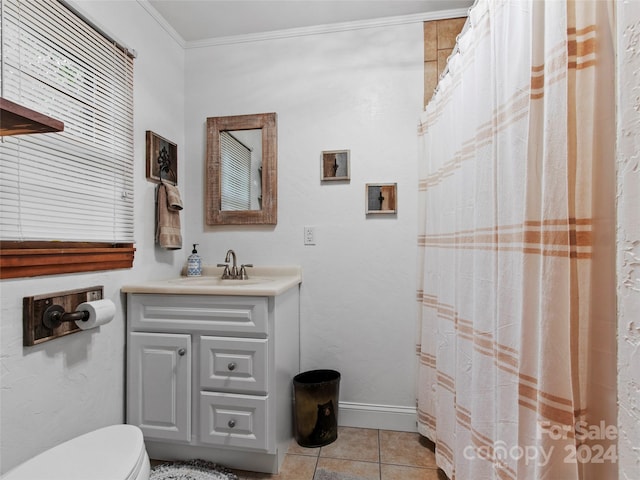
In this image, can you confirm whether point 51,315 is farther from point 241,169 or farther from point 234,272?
point 241,169

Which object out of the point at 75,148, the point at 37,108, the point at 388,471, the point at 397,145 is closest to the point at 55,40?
the point at 37,108

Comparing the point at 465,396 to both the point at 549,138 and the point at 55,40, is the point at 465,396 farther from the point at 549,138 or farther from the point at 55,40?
the point at 55,40

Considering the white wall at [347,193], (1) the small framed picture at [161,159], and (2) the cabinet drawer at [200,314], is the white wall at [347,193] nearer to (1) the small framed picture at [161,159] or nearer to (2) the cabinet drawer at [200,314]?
(1) the small framed picture at [161,159]

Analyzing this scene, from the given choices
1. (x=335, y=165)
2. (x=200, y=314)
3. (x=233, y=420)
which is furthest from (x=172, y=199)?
(x=233, y=420)

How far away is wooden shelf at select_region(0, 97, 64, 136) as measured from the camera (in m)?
0.81

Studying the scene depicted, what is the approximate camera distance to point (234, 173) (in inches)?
84.5

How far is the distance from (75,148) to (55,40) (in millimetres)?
417

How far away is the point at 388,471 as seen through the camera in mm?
1548

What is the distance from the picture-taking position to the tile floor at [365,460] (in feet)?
4.99

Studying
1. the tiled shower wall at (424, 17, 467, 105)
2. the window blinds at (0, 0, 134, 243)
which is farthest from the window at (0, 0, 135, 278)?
the tiled shower wall at (424, 17, 467, 105)

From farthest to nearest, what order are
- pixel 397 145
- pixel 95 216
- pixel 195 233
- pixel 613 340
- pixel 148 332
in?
pixel 195 233, pixel 397 145, pixel 148 332, pixel 95 216, pixel 613 340

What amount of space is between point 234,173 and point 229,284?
A: 0.74 metres

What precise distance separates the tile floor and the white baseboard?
5 cm

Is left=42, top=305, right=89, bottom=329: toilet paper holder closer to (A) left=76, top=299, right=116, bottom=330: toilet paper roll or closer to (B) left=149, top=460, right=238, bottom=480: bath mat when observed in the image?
(A) left=76, top=299, right=116, bottom=330: toilet paper roll
